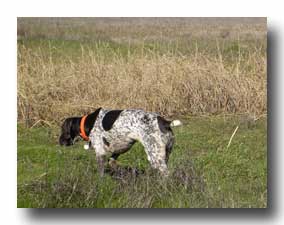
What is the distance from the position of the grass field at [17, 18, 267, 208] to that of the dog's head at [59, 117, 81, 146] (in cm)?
6

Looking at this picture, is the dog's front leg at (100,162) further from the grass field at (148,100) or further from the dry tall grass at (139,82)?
the dry tall grass at (139,82)

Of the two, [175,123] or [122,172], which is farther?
[122,172]

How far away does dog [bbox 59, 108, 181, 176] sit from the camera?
6.76 m

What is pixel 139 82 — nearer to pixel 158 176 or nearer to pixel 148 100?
pixel 148 100

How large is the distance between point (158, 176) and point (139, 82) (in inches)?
32.4

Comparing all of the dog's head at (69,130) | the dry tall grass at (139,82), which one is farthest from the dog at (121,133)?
the dry tall grass at (139,82)

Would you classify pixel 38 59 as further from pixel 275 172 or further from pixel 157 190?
pixel 275 172

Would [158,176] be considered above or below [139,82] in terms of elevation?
below

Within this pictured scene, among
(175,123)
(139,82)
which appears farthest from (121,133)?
(139,82)

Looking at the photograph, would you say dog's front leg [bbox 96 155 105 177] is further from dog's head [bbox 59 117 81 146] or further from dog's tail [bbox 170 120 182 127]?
dog's tail [bbox 170 120 182 127]

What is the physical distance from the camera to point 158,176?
22.4 ft

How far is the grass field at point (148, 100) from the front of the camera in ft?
22.5
